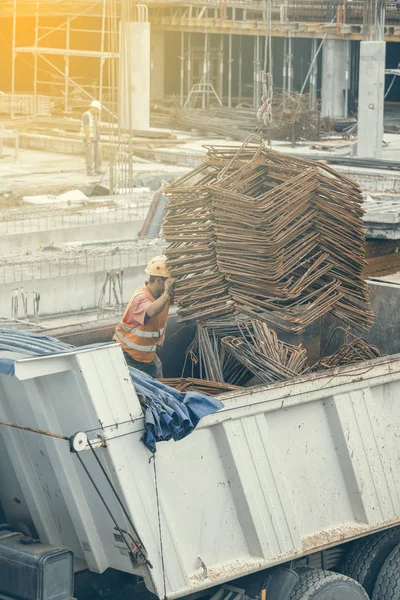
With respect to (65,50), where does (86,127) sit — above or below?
below

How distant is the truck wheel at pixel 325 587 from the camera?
6023 mm

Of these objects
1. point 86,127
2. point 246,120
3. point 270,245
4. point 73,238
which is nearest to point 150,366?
point 270,245

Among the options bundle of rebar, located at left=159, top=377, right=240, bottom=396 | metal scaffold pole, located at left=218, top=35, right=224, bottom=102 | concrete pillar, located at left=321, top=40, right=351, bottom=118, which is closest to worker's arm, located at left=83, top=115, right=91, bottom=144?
concrete pillar, located at left=321, top=40, right=351, bottom=118

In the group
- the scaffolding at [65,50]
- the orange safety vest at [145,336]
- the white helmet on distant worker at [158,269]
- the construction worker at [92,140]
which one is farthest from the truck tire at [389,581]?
the scaffolding at [65,50]

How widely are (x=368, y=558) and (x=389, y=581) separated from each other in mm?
178

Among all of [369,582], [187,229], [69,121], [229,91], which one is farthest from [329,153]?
[369,582]

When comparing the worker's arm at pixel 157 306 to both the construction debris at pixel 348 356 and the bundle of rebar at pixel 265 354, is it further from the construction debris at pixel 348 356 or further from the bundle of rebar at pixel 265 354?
the construction debris at pixel 348 356

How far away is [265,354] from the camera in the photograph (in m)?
7.09

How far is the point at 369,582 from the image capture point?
21.7 feet

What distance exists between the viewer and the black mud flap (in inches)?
234

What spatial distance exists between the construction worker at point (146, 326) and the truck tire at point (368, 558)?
1.85 m

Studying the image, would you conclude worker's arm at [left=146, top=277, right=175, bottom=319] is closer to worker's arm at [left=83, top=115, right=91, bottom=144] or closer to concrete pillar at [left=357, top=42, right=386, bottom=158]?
worker's arm at [left=83, top=115, right=91, bottom=144]

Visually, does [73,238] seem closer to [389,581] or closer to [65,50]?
[389,581]

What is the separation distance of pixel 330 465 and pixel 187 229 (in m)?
2.45
